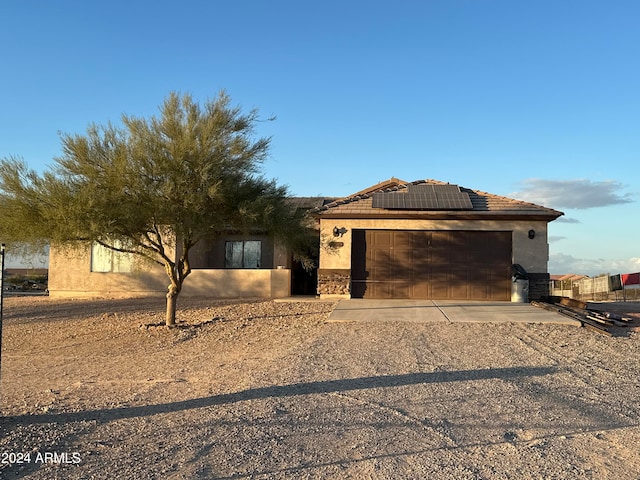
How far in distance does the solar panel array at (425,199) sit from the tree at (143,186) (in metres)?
6.62

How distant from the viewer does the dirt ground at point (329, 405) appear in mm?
5148

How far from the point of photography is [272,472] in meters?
4.95

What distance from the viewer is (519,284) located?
63.2 feet

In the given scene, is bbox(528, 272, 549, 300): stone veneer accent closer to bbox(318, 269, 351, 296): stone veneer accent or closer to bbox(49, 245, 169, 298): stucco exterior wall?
bbox(318, 269, 351, 296): stone veneer accent

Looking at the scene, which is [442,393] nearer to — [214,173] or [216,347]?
[216,347]

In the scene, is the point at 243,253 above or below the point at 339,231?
below

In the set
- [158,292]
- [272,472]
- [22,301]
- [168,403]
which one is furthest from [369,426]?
[22,301]

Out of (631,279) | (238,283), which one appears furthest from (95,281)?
(631,279)

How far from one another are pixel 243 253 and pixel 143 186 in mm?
11386

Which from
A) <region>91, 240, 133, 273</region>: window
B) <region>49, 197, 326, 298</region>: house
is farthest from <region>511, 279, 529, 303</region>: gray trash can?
<region>91, 240, 133, 273</region>: window

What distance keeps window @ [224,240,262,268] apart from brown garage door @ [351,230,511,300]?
19.5ft

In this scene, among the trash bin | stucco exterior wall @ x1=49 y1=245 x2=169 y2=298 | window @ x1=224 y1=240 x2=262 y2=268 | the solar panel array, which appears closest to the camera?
the trash bin

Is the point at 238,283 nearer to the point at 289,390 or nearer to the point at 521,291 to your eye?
the point at 521,291

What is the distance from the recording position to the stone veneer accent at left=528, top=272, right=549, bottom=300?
64.3 ft
